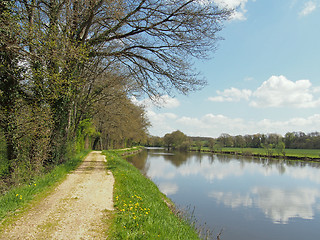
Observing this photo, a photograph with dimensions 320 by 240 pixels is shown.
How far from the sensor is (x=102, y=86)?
51.1 feet

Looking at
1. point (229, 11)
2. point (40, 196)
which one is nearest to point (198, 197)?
point (40, 196)

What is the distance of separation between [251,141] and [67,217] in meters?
81.1

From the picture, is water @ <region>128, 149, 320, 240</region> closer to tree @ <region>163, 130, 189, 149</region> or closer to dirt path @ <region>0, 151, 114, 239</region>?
dirt path @ <region>0, 151, 114, 239</region>

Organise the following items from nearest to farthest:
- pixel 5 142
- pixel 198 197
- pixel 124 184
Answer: pixel 5 142 < pixel 124 184 < pixel 198 197

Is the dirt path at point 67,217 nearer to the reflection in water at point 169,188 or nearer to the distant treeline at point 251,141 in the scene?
the reflection in water at point 169,188

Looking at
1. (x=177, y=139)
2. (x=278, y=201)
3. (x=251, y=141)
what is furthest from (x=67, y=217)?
(x=251, y=141)

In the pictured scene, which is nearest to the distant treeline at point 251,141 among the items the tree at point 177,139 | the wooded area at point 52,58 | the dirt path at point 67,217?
the tree at point 177,139

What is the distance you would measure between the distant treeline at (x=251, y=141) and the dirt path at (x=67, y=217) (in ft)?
160

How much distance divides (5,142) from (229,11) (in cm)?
946

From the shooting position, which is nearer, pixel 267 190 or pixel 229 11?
pixel 229 11

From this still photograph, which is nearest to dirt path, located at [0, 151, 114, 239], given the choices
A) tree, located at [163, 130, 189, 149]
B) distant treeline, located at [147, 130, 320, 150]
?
distant treeline, located at [147, 130, 320, 150]

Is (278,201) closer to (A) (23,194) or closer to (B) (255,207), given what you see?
(B) (255,207)

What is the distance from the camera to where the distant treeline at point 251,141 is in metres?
59.1

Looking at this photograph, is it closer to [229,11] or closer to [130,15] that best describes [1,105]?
[130,15]
